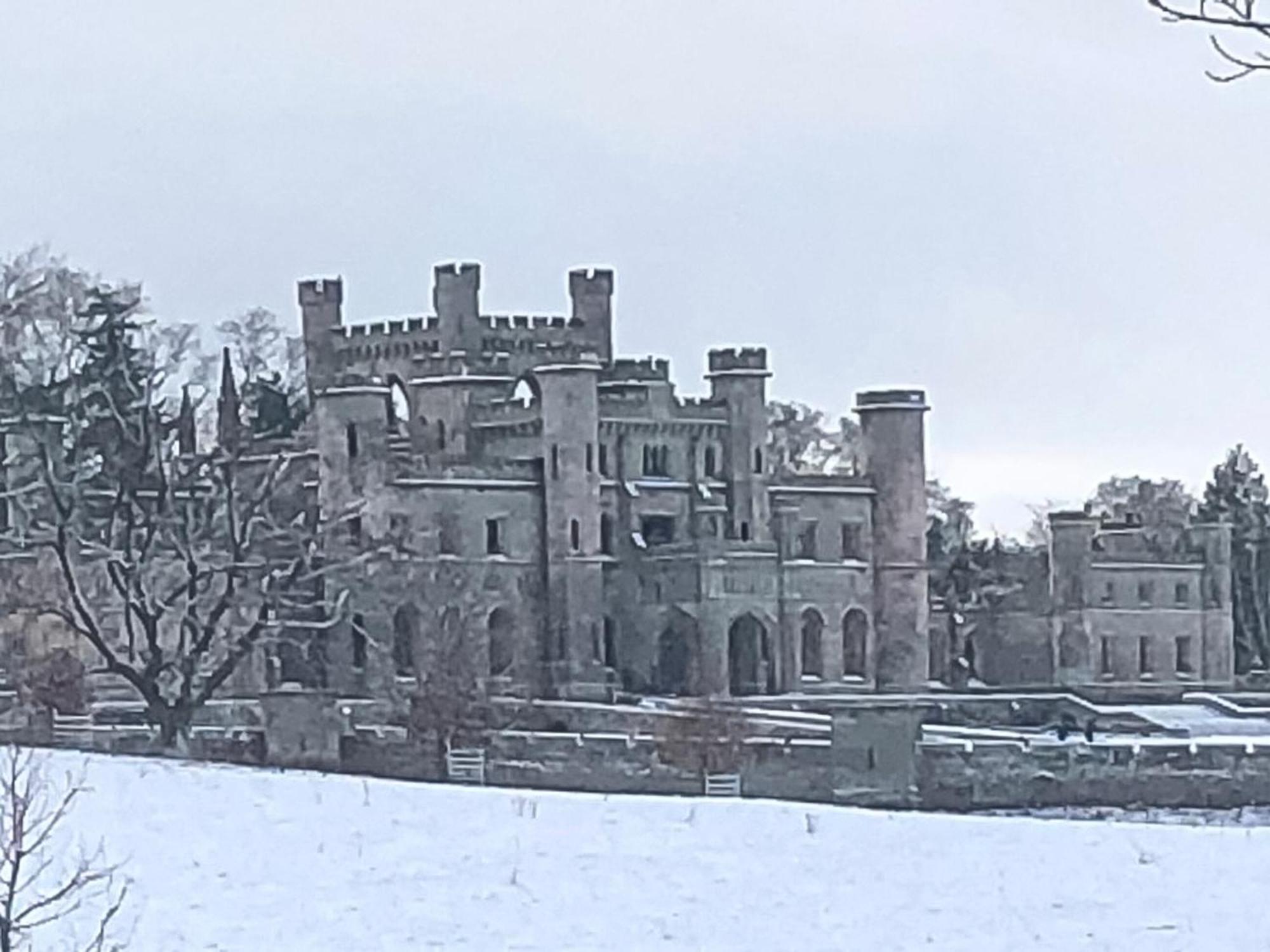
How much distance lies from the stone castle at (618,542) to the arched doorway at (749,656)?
5cm

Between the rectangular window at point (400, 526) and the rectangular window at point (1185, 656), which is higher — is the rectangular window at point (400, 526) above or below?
above

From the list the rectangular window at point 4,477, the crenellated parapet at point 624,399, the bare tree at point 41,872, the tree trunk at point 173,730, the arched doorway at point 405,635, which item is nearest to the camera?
the bare tree at point 41,872

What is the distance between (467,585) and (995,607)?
48.0 ft

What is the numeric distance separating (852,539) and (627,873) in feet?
145

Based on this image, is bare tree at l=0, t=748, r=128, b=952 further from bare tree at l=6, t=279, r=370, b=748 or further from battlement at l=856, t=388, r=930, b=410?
battlement at l=856, t=388, r=930, b=410

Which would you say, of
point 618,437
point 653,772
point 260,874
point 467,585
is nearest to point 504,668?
point 467,585

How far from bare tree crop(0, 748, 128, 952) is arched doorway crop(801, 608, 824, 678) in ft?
133

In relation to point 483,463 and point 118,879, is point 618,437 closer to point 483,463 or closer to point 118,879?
point 483,463

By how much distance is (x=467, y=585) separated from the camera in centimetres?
5728

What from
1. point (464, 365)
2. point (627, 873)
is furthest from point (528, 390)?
point (627, 873)

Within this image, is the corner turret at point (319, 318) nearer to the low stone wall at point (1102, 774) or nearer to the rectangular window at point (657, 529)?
the rectangular window at point (657, 529)

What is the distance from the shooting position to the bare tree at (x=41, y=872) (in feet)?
47.0

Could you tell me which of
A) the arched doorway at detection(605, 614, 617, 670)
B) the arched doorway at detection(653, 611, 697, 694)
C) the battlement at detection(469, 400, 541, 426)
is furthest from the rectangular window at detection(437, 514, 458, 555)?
the arched doorway at detection(653, 611, 697, 694)

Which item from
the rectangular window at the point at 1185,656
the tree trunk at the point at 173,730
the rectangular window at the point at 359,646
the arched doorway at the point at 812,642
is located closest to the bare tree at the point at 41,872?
the tree trunk at the point at 173,730
